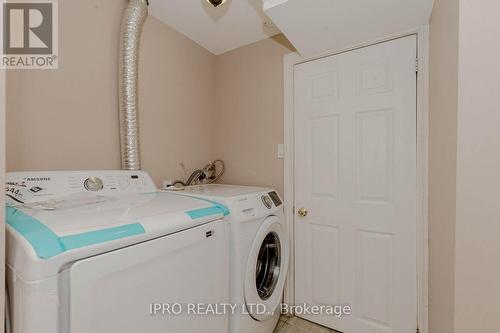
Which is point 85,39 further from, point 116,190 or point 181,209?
point 181,209

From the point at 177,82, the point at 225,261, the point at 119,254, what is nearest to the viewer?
the point at 119,254

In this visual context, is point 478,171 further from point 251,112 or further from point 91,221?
point 251,112

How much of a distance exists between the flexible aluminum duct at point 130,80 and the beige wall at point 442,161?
157 centimetres

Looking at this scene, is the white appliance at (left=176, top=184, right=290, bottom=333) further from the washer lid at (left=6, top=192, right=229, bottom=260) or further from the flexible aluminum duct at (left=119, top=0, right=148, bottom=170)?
the flexible aluminum duct at (left=119, top=0, right=148, bottom=170)

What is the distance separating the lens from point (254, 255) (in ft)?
4.15

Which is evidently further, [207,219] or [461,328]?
[207,219]

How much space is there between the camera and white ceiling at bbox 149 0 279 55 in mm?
1587

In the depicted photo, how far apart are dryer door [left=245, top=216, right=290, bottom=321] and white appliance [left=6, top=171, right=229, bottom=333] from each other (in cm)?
21

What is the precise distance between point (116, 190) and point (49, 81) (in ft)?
2.17

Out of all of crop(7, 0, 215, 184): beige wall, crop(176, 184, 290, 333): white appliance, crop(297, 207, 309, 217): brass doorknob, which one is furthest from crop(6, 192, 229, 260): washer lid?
crop(297, 207, 309, 217): brass doorknob

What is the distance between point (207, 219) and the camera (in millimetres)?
1011

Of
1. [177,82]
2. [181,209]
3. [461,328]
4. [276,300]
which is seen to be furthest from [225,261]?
[177,82]

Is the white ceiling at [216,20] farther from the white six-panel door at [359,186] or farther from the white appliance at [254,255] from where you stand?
the white appliance at [254,255]


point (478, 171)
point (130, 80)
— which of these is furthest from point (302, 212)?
point (130, 80)
